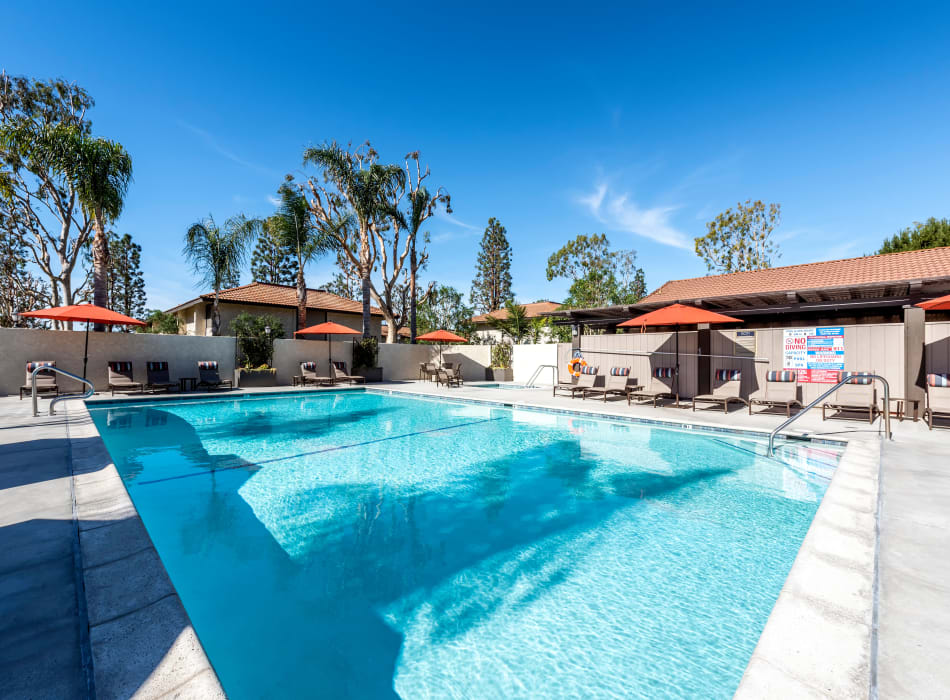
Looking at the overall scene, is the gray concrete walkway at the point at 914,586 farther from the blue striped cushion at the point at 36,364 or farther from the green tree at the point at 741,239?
the green tree at the point at 741,239

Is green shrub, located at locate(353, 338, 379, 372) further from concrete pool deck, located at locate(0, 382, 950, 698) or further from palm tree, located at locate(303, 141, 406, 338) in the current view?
concrete pool deck, located at locate(0, 382, 950, 698)

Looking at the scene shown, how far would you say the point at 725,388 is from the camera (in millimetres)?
9969

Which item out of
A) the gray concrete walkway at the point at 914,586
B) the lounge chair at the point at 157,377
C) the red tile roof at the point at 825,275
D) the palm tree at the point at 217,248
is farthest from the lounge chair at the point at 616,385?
the palm tree at the point at 217,248

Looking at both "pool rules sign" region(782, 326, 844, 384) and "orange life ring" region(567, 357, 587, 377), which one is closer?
"pool rules sign" region(782, 326, 844, 384)

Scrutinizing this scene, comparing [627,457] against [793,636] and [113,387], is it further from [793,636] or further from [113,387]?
[113,387]

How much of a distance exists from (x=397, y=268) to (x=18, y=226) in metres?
18.2

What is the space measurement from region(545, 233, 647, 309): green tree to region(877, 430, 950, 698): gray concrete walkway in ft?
101

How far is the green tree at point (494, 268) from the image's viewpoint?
147ft

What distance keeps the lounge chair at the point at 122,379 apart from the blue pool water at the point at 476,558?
538cm

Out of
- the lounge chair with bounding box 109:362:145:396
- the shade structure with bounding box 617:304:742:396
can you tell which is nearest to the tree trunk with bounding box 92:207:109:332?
the lounge chair with bounding box 109:362:145:396

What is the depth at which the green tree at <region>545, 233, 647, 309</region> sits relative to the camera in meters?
34.5

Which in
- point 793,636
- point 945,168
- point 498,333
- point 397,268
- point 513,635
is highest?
point 945,168

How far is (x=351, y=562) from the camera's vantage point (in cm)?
339

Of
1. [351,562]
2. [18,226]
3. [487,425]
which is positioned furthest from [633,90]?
[18,226]
